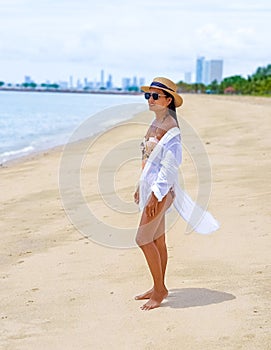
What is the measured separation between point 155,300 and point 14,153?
18.6 metres

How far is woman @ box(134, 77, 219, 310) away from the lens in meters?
4.93

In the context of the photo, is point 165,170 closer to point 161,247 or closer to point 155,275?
point 161,247

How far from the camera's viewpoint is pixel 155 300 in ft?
17.0

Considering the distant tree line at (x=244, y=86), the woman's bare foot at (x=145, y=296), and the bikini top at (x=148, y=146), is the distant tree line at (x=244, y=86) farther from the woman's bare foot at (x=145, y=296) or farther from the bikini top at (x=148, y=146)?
the bikini top at (x=148, y=146)

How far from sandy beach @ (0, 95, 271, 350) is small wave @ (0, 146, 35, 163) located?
1053 cm

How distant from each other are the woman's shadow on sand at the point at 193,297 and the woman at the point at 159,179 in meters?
0.12

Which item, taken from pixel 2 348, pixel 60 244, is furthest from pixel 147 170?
pixel 60 244

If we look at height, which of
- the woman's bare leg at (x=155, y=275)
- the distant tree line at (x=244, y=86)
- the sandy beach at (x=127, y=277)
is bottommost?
the distant tree line at (x=244, y=86)

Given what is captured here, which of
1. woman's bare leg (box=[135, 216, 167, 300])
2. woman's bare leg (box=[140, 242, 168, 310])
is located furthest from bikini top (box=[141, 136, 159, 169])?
woman's bare leg (box=[140, 242, 168, 310])

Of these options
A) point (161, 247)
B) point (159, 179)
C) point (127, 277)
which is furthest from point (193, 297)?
point (159, 179)

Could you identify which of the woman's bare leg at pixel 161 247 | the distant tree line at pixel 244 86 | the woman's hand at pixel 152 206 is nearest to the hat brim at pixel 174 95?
the woman's hand at pixel 152 206

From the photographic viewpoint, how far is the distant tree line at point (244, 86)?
11099cm

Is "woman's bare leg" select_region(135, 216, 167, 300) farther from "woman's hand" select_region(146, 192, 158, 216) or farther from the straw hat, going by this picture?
the straw hat

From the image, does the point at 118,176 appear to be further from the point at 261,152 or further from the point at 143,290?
the point at 143,290
